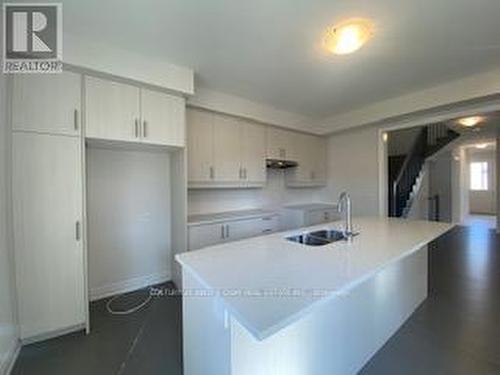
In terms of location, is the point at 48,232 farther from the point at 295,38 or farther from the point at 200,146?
the point at 295,38

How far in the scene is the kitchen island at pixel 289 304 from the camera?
997 millimetres

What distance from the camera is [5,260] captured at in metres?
1.85

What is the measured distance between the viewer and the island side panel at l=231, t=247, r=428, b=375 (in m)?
1.10

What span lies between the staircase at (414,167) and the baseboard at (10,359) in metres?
6.01

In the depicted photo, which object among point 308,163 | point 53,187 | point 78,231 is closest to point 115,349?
point 78,231

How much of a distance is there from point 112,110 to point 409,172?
6841 mm

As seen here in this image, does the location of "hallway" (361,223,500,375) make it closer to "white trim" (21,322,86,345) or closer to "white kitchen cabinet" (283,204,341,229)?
"white kitchen cabinet" (283,204,341,229)

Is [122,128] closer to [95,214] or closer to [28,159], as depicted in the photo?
[28,159]

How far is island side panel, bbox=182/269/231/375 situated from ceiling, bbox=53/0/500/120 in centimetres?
185

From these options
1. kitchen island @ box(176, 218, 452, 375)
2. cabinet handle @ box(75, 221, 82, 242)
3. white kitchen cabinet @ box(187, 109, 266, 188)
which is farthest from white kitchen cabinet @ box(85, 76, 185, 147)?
kitchen island @ box(176, 218, 452, 375)

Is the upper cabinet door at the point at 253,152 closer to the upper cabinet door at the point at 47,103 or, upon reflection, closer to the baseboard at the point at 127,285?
the baseboard at the point at 127,285

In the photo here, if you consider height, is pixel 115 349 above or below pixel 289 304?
below

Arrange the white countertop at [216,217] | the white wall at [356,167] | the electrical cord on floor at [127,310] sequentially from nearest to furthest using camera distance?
the electrical cord on floor at [127,310] → the white countertop at [216,217] → the white wall at [356,167]

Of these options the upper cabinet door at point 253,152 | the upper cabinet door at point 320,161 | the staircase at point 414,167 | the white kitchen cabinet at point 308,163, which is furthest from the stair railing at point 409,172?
the upper cabinet door at point 253,152
